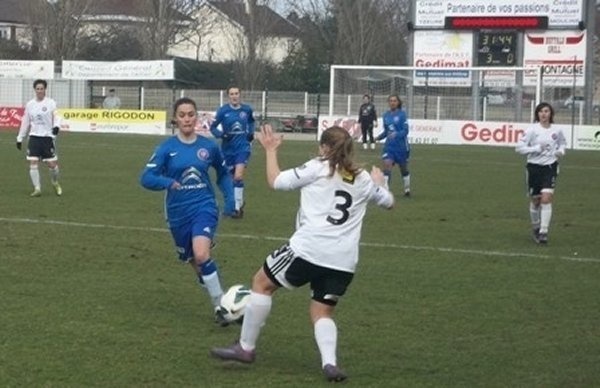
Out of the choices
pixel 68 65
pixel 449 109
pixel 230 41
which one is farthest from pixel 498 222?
pixel 230 41

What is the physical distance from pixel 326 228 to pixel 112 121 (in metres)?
41.6

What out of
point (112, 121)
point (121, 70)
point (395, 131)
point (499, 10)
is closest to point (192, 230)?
point (395, 131)

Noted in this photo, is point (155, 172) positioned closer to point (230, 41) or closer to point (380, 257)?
point (380, 257)

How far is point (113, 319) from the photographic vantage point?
9.24m

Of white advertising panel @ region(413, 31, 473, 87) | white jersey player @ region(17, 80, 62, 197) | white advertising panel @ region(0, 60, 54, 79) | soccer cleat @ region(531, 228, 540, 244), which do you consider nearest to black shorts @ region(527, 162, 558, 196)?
soccer cleat @ region(531, 228, 540, 244)

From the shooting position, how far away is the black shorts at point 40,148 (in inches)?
760

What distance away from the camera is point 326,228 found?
292 inches

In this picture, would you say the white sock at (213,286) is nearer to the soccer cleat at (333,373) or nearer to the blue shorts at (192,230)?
the blue shorts at (192,230)

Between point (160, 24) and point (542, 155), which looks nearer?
point (542, 155)

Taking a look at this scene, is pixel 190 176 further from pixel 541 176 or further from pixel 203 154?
pixel 541 176

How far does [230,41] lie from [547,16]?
124ft

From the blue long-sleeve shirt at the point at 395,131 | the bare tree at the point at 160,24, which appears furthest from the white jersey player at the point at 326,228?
the bare tree at the point at 160,24

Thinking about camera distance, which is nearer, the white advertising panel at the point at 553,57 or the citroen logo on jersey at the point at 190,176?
the citroen logo on jersey at the point at 190,176

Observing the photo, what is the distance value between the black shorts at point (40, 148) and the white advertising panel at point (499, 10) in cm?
2814
